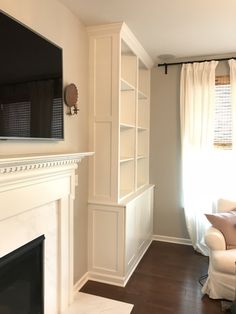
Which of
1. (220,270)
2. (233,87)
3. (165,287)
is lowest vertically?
(165,287)

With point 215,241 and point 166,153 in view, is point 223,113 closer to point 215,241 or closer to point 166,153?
point 166,153

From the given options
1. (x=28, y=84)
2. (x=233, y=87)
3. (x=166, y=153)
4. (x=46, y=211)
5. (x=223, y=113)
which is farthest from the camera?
(x=166, y=153)

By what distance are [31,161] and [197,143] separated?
256 centimetres

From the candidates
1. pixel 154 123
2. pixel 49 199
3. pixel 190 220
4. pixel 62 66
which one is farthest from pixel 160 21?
pixel 190 220

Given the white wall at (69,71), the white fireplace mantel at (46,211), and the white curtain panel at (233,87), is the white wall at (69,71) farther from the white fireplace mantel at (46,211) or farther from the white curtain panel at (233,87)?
the white curtain panel at (233,87)

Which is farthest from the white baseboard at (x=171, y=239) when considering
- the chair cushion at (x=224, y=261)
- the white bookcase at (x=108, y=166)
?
the chair cushion at (x=224, y=261)

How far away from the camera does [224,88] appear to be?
353cm

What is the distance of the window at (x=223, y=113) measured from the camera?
3.51m

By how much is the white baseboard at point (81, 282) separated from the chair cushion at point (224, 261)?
1.27m

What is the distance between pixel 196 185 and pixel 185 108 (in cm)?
106

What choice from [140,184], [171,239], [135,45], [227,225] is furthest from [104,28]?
[171,239]

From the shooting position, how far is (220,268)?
2.39 meters

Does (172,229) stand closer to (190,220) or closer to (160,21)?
(190,220)

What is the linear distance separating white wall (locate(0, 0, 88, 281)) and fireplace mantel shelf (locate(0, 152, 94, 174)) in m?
0.16
